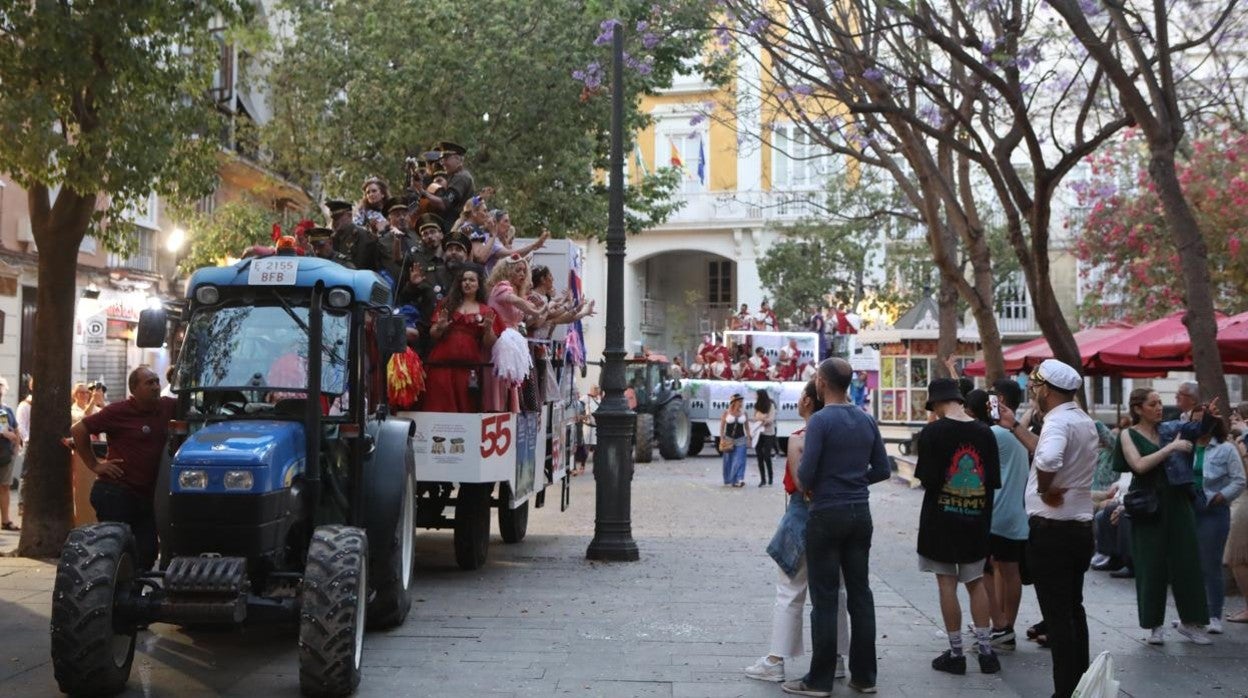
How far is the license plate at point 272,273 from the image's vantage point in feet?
27.8

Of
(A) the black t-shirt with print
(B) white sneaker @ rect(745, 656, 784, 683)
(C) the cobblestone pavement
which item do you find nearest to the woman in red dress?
(C) the cobblestone pavement

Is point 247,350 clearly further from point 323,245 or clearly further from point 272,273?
point 323,245

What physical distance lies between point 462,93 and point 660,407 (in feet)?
33.9

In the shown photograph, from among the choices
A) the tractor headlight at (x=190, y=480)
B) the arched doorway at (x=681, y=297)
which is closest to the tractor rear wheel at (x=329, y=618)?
the tractor headlight at (x=190, y=480)

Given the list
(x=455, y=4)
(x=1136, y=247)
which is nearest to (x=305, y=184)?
(x=455, y=4)

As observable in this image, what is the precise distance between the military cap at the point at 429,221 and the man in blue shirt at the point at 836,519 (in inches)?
227

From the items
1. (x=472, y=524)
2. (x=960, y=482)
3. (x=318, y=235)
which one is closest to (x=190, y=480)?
(x=960, y=482)

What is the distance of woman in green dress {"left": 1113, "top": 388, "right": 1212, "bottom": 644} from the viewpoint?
955 cm

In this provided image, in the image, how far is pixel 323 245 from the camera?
38.7 feet

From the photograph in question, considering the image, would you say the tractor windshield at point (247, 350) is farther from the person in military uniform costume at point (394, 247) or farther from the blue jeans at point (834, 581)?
the person in military uniform costume at point (394, 247)

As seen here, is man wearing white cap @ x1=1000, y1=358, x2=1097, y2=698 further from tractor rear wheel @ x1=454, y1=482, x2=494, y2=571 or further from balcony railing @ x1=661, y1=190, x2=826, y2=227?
balcony railing @ x1=661, y1=190, x2=826, y2=227

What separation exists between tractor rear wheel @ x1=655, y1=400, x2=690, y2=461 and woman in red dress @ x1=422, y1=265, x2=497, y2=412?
19.3 metres

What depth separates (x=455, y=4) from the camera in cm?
2430

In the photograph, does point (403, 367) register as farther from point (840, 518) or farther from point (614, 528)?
point (840, 518)
